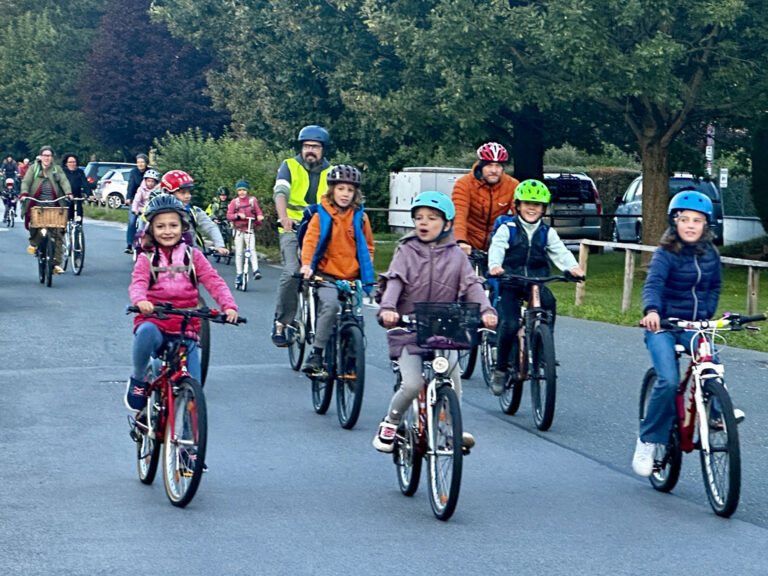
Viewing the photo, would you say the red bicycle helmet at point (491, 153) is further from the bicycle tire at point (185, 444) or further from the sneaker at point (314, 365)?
the bicycle tire at point (185, 444)

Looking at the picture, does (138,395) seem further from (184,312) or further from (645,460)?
(645,460)

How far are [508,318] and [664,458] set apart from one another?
2710 mm

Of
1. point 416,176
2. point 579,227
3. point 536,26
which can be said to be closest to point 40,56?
point 416,176

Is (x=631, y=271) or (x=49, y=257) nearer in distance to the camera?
(x=631, y=271)

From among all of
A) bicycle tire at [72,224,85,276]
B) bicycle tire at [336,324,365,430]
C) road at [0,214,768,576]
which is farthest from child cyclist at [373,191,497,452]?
bicycle tire at [72,224,85,276]

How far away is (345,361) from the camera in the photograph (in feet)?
31.6

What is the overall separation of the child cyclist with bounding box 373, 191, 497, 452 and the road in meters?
0.52

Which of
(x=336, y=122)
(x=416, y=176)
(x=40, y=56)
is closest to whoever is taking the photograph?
(x=336, y=122)

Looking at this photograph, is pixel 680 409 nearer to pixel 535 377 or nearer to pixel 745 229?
pixel 535 377

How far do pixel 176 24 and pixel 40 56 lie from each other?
4995 centimetres

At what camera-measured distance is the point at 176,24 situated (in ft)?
110

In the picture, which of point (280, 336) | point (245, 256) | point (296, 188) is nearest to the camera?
point (280, 336)

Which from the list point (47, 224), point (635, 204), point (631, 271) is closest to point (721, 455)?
point (631, 271)

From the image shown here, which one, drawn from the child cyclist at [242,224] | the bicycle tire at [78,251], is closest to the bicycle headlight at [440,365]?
the child cyclist at [242,224]
